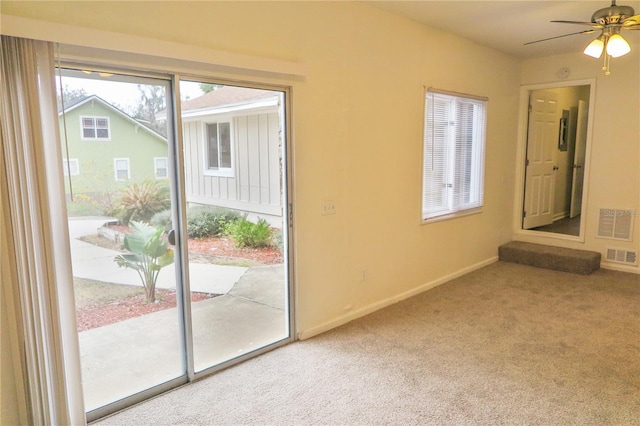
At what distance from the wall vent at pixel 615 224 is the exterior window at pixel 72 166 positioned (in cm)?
568

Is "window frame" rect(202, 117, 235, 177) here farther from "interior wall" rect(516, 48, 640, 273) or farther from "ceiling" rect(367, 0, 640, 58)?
"interior wall" rect(516, 48, 640, 273)

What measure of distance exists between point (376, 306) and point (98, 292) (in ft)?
7.78

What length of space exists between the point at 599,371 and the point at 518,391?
2.24 feet

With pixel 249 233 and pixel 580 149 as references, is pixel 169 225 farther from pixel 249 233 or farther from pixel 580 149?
pixel 580 149

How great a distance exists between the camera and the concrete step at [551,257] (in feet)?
16.1

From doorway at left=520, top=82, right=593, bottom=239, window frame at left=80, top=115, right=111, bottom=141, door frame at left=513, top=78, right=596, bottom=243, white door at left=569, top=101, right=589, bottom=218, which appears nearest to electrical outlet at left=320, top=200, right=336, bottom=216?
window frame at left=80, top=115, right=111, bottom=141

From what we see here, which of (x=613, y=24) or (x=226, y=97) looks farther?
(x=613, y=24)

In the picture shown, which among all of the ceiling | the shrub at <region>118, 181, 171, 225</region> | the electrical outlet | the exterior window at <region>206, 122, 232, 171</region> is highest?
the ceiling

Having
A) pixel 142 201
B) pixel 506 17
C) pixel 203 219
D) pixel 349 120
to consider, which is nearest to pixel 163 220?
pixel 142 201

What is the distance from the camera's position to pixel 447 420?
225 cm

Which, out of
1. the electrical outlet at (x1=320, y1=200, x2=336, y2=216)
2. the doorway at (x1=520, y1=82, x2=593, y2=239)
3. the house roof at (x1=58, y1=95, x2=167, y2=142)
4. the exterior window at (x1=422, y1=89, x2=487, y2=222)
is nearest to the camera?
the house roof at (x1=58, y1=95, x2=167, y2=142)

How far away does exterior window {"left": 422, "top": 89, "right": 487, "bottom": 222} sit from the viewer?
430 cm

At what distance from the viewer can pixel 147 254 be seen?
2490 millimetres

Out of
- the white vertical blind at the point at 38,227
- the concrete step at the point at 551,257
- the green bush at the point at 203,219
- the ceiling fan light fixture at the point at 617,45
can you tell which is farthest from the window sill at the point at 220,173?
the concrete step at the point at 551,257
